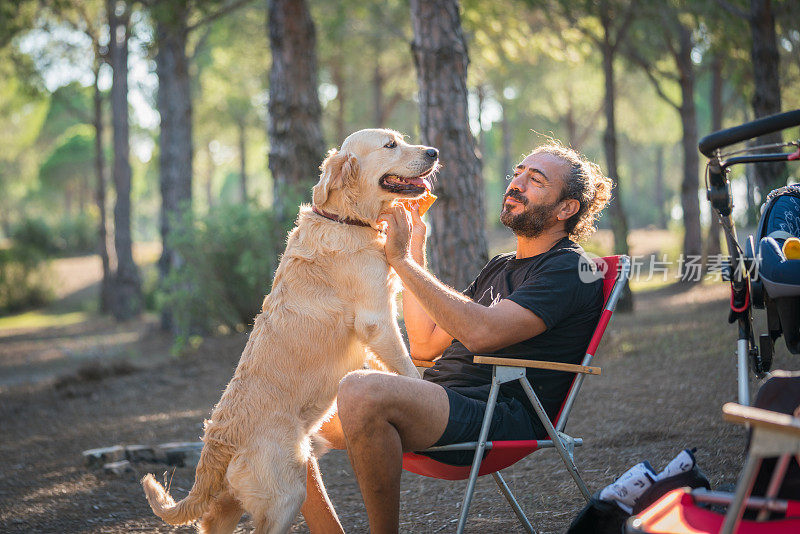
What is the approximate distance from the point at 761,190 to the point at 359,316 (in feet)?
24.2

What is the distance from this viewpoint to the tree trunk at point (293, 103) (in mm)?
8570

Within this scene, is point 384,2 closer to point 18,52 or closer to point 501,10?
point 501,10

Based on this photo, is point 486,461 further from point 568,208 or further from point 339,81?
point 339,81

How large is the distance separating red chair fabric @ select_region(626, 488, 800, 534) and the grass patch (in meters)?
18.0

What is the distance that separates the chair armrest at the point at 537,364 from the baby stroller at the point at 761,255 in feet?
1.79

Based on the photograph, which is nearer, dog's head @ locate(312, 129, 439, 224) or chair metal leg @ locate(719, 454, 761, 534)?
chair metal leg @ locate(719, 454, 761, 534)

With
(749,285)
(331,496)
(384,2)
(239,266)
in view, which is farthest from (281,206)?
(384,2)

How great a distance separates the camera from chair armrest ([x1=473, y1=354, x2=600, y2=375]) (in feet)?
9.00

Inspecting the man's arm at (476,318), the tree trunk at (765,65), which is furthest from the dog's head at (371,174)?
the tree trunk at (765,65)

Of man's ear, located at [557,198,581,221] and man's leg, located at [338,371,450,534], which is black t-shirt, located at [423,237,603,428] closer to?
man's ear, located at [557,198,581,221]

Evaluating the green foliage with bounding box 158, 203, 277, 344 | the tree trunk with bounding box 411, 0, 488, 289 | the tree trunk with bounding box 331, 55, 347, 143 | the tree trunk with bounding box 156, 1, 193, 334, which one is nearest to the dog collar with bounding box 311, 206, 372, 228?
the tree trunk with bounding box 411, 0, 488, 289

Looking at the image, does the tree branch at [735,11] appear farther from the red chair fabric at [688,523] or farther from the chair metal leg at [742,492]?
the chair metal leg at [742,492]

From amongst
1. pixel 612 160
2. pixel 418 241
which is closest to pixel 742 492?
pixel 418 241

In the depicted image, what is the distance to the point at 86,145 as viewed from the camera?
1684 inches
